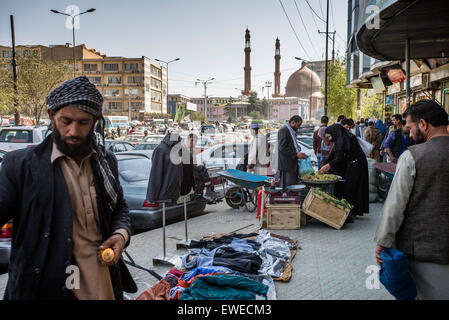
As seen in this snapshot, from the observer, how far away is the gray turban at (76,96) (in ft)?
6.09

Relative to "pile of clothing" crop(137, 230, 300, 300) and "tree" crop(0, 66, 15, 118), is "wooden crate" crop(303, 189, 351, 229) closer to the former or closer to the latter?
"pile of clothing" crop(137, 230, 300, 300)

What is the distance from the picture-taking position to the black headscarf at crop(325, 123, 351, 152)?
7.74 meters

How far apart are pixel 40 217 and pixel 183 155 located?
4451mm

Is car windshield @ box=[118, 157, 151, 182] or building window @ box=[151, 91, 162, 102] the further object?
building window @ box=[151, 91, 162, 102]

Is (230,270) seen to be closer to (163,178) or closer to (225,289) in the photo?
(225,289)

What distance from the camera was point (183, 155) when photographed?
20.2 feet

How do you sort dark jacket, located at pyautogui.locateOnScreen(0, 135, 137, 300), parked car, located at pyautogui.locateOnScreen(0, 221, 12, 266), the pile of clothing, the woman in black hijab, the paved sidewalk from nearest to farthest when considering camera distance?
dark jacket, located at pyautogui.locateOnScreen(0, 135, 137, 300) → the pile of clothing → the paved sidewalk → parked car, located at pyautogui.locateOnScreen(0, 221, 12, 266) → the woman in black hijab

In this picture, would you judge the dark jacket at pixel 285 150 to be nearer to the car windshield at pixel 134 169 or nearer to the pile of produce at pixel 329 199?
the pile of produce at pixel 329 199

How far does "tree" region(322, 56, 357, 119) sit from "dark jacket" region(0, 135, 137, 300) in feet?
123

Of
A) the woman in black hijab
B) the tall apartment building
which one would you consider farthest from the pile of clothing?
the tall apartment building

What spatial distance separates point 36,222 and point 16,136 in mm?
14182
